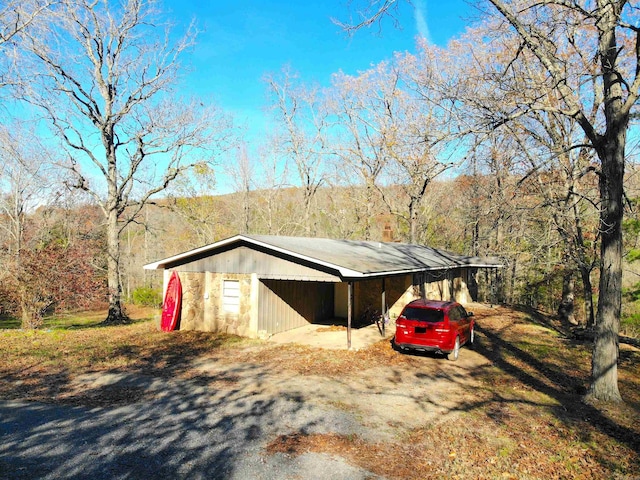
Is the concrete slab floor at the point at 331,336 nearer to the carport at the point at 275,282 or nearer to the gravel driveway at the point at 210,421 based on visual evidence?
the carport at the point at 275,282

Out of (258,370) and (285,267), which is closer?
(258,370)

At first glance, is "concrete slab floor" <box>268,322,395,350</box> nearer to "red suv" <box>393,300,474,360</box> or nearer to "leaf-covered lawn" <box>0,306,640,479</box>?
"leaf-covered lawn" <box>0,306,640,479</box>

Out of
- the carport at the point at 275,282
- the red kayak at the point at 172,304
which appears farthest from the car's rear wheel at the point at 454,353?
the red kayak at the point at 172,304

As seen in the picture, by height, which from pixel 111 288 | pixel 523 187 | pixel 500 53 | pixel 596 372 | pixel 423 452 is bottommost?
pixel 423 452

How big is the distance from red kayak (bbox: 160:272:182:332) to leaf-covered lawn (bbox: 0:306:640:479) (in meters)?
0.73

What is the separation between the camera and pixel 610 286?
8797 mm

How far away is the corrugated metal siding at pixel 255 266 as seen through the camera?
1453cm

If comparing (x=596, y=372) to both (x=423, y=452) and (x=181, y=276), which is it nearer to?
(x=423, y=452)

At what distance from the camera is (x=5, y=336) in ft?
47.0

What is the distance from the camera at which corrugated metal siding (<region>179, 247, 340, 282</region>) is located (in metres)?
14.5

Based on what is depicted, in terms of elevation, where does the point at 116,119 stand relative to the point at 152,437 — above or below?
above

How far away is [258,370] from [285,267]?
463 centimetres

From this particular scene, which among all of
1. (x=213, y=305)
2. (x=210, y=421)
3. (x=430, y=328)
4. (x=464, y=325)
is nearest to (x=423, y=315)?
(x=430, y=328)

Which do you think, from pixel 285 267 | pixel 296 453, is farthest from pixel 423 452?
pixel 285 267
